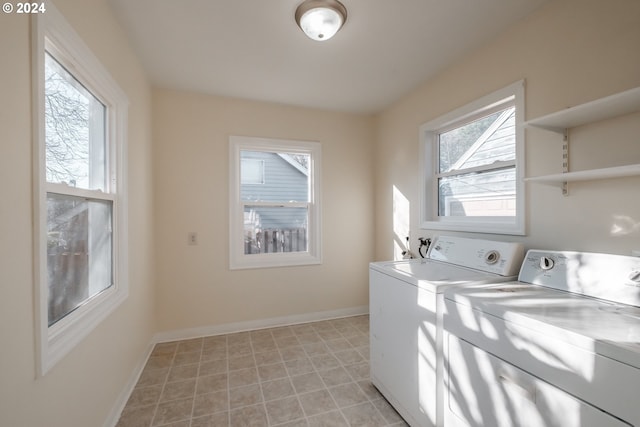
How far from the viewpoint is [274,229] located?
331 centimetres

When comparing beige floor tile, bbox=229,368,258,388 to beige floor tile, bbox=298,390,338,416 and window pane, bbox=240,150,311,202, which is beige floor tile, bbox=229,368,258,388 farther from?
window pane, bbox=240,150,311,202

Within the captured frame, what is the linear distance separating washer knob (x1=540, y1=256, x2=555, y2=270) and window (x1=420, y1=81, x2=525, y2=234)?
32 cm

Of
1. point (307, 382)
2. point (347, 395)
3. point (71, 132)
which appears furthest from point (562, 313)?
point (71, 132)

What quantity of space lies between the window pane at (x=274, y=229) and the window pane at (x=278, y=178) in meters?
0.13

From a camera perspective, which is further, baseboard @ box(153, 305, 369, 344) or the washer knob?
baseboard @ box(153, 305, 369, 344)

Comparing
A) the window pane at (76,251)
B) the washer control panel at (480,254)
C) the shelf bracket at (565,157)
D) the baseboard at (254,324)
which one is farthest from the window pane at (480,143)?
the window pane at (76,251)

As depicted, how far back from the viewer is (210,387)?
2086 mm

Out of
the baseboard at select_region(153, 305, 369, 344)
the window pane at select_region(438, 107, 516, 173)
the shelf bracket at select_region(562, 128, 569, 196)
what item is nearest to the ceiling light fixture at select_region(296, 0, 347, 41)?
the window pane at select_region(438, 107, 516, 173)

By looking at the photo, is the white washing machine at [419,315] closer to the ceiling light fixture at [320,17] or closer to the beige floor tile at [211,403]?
the beige floor tile at [211,403]

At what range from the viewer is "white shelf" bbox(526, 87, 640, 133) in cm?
122

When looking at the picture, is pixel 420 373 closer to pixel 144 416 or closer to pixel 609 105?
pixel 609 105

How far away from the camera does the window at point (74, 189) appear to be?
106 cm

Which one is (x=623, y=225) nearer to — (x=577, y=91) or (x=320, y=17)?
(x=577, y=91)

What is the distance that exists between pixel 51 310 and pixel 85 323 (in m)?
0.23
